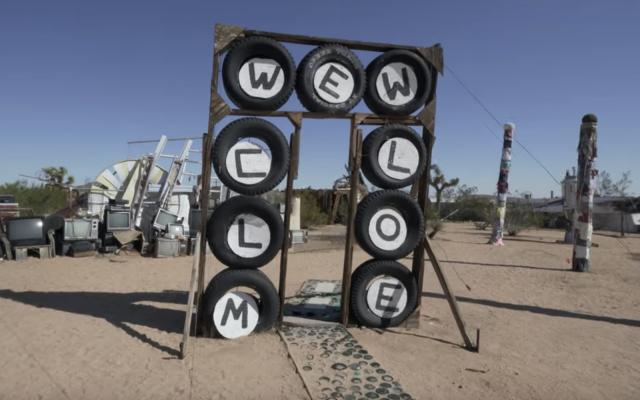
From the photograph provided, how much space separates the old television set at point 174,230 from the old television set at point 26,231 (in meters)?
3.33

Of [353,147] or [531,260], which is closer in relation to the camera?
[353,147]

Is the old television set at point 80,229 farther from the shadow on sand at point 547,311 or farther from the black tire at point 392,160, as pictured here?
the black tire at point 392,160

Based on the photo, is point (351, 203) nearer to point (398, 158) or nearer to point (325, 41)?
point (398, 158)

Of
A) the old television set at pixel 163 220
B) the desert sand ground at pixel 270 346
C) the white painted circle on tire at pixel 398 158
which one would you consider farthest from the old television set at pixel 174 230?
the white painted circle on tire at pixel 398 158

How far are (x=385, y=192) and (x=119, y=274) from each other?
22.8ft

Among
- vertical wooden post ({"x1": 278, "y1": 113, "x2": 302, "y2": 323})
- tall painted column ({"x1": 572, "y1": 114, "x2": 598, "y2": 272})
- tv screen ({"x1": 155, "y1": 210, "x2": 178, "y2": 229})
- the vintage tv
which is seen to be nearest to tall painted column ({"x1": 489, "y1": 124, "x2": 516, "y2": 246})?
tall painted column ({"x1": 572, "y1": 114, "x2": 598, "y2": 272})

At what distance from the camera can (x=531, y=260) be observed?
13.5 metres

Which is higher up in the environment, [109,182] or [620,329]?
[109,182]

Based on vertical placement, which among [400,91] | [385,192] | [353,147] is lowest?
[385,192]

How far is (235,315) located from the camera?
5.34 metres

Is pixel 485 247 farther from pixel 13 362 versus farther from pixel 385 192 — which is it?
pixel 13 362

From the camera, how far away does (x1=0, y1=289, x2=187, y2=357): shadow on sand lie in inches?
227

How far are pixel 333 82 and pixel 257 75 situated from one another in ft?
3.21

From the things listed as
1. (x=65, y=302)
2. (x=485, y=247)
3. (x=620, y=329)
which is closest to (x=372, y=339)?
(x=620, y=329)
